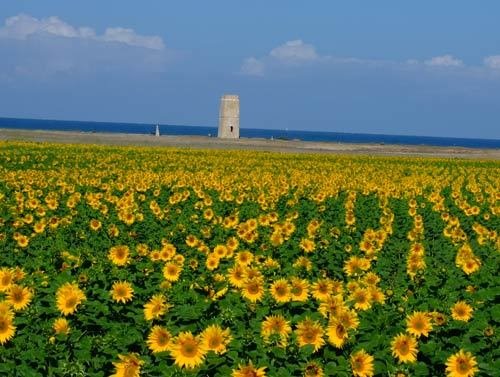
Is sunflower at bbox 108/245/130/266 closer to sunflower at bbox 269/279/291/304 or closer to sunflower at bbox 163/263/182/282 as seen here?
sunflower at bbox 163/263/182/282

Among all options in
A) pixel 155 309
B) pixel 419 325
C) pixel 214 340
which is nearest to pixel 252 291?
pixel 155 309

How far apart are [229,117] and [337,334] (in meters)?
84.9

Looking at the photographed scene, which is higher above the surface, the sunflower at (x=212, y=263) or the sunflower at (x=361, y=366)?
the sunflower at (x=212, y=263)

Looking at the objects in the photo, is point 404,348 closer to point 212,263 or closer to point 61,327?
point 61,327

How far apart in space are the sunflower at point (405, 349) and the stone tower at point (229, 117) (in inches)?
3311

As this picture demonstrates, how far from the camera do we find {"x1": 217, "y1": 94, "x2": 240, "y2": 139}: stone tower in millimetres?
88688

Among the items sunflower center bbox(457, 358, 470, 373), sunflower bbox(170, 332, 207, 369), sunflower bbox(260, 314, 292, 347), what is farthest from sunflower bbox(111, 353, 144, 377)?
sunflower center bbox(457, 358, 470, 373)

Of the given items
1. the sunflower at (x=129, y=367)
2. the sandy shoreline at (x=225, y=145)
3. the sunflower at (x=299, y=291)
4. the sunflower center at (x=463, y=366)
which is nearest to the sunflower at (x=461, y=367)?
the sunflower center at (x=463, y=366)

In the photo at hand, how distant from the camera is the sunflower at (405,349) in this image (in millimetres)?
4449

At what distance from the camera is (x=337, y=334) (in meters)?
4.49

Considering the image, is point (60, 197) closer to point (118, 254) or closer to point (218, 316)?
point (118, 254)

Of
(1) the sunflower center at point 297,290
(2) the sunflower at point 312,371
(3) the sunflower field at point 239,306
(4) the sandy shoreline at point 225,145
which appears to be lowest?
(4) the sandy shoreline at point 225,145

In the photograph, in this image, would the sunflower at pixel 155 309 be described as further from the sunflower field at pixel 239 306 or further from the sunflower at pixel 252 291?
the sunflower at pixel 252 291

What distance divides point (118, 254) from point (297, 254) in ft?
9.03
